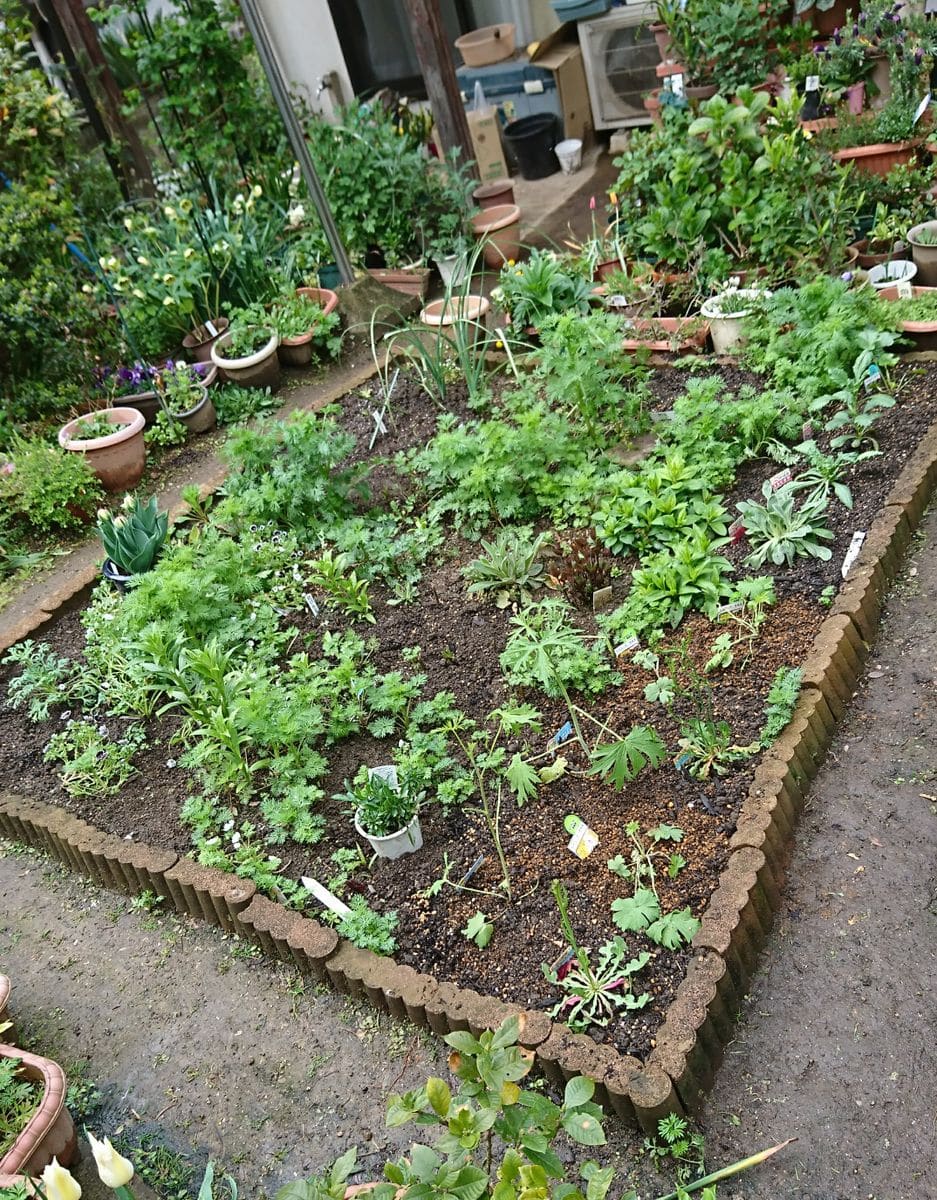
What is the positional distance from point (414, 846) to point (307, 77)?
334 inches

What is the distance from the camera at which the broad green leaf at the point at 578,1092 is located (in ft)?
5.45

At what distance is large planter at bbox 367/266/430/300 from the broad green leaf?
5645 mm

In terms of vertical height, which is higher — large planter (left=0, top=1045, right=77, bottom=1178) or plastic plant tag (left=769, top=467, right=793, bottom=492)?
plastic plant tag (left=769, top=467, right=793, bottom=492)

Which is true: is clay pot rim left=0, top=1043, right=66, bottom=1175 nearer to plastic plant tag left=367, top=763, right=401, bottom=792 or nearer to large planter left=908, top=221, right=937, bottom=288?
plastic plant tag left=367, top=763, right=401, bottom=792

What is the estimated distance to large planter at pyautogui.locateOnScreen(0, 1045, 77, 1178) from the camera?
7.77ft

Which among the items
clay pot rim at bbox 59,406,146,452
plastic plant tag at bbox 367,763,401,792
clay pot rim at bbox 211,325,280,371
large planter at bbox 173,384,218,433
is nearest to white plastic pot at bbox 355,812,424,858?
plastic plant tag at bbox 367,763,401,792

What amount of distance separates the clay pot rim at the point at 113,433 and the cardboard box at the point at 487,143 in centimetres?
422

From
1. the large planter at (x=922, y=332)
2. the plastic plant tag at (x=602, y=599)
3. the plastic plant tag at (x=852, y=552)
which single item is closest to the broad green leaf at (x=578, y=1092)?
the plastic plant tag at (x=602, y=599)

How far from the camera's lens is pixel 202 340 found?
611 centimetres

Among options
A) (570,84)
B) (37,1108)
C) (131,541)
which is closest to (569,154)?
(570,84)

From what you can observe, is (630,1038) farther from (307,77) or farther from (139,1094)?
(307,77)

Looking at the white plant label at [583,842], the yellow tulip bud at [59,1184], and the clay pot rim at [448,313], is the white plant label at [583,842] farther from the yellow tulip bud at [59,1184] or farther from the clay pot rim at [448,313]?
the clay pot rim at [448,313]

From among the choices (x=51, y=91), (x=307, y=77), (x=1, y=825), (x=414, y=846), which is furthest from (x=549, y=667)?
(x=307, y=77)

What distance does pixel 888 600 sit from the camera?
11.2 feet
